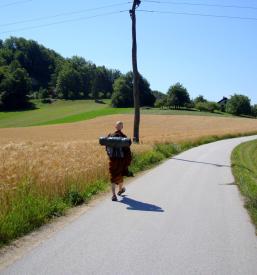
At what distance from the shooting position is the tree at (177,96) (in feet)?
400

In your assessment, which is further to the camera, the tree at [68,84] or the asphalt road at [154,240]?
the tree at [68,84]

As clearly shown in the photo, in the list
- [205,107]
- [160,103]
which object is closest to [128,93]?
[160,103]

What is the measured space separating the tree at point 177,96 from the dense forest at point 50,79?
5445mm

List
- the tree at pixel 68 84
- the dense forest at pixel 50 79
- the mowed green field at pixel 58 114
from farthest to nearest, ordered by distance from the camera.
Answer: the tree at pixel 68 84 → the dense forest at pixel 50 79 → the mowed green field at pixel 58 114

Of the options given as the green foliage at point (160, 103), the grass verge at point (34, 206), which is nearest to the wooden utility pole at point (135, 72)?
the grass verge at point (34, 206)

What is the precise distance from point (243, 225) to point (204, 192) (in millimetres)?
4073

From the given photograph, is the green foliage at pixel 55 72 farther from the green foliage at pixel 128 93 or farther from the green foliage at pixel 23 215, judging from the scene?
the green foliage at pixel 23 215

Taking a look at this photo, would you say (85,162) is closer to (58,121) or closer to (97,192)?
(97,192)

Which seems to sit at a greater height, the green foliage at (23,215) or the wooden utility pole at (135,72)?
the wooden utility pole at (135,72)

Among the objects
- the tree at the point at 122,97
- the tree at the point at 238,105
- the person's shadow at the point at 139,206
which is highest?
the person's shadow at the point at 139,206

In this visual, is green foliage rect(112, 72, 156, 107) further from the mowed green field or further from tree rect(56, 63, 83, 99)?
tree rect(56, 63, 83, 99)

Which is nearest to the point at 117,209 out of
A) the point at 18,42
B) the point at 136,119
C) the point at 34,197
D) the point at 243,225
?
the point at 34,197

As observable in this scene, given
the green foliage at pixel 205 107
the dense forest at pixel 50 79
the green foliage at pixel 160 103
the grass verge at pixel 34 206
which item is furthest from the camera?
the green foliage at pixel 205 107

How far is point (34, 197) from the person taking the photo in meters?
9.02
